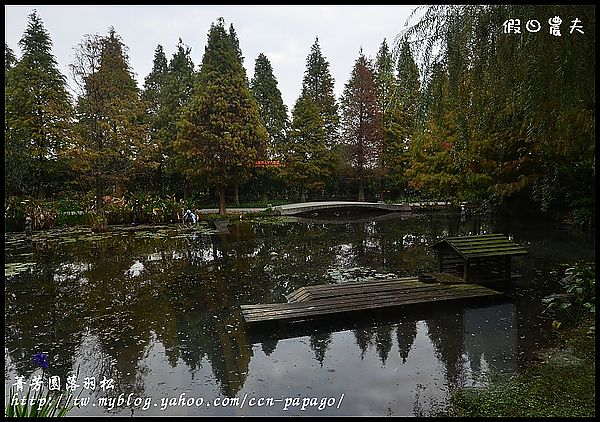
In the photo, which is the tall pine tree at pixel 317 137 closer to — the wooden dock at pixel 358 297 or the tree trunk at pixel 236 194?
the tree trunk at pixel 236 194

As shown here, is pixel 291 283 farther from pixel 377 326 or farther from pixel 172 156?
pixel 172 156

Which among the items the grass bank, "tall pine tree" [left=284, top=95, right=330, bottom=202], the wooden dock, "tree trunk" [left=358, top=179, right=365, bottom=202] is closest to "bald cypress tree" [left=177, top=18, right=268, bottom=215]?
"tall pine tree" [left=284, top=95, right=330, bottom=202]

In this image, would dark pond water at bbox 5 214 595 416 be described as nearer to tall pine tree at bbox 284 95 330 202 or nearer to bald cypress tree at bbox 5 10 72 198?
bald cypress tree at bbox 5 10 72 198

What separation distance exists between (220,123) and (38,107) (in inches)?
382

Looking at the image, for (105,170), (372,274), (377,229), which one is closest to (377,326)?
(372,274)

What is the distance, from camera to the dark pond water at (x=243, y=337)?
12.0 feet

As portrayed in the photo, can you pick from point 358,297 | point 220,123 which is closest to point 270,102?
point 220,123

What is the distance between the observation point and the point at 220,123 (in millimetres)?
20594

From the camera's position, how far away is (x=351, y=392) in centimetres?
364

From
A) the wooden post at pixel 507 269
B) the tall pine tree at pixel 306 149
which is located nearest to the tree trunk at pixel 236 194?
the tall pine tree at pixel 306 149

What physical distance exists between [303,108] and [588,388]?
26.3m

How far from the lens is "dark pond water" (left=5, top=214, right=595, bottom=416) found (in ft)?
12.0

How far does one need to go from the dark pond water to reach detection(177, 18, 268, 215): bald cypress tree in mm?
11139

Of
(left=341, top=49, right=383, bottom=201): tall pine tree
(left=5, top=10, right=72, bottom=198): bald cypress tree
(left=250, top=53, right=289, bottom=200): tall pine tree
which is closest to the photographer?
(left=5, top=10, right=72, bottom=198): bald cypress tree
